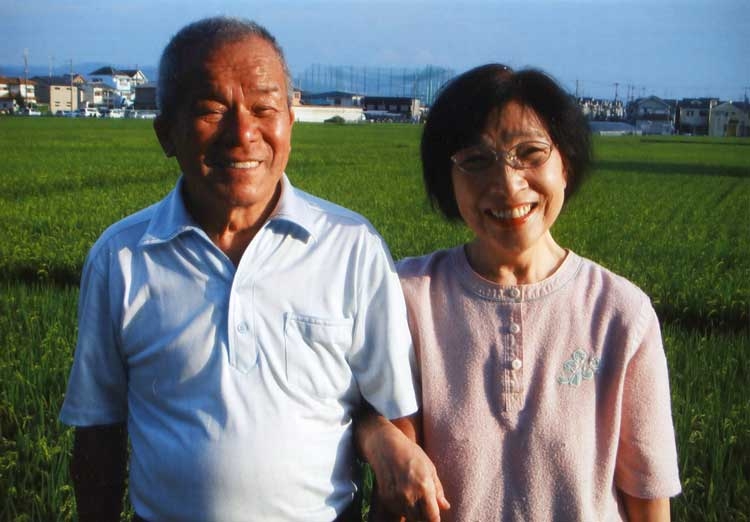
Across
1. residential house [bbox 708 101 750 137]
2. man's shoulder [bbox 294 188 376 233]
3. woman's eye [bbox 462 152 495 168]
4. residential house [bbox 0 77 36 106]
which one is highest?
residential house [bbox 0 77 36 106]

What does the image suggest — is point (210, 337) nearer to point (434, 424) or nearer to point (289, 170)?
point (434, 424)

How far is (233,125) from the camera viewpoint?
1786 millimetres

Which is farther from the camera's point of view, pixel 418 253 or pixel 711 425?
pixel 418 253

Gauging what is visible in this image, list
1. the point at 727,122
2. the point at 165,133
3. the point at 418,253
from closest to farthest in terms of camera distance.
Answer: the point at 165,133 < the point at 418,253 < the point at 727,122

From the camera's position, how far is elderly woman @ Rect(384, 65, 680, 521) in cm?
179

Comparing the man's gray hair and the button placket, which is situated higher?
the man's gray hair

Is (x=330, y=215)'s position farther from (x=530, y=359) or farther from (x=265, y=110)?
(x=530, y=359)

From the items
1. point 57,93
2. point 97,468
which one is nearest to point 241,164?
point 97,468

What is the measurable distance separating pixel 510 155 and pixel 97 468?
4.19 feet

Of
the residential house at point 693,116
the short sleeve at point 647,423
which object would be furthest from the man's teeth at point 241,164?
the residential house at point 693,116

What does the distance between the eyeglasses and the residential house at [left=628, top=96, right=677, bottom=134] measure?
69.3m

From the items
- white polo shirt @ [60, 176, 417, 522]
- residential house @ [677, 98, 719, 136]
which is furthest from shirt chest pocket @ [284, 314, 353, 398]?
residential house @ [677, 98, 719, 136]

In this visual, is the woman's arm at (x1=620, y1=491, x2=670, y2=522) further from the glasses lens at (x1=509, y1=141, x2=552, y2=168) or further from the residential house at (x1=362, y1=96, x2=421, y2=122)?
the residential house at (x1=362, y1=96, x2=421, y2=122)

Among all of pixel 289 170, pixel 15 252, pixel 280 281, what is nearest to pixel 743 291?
pixel 280 281
